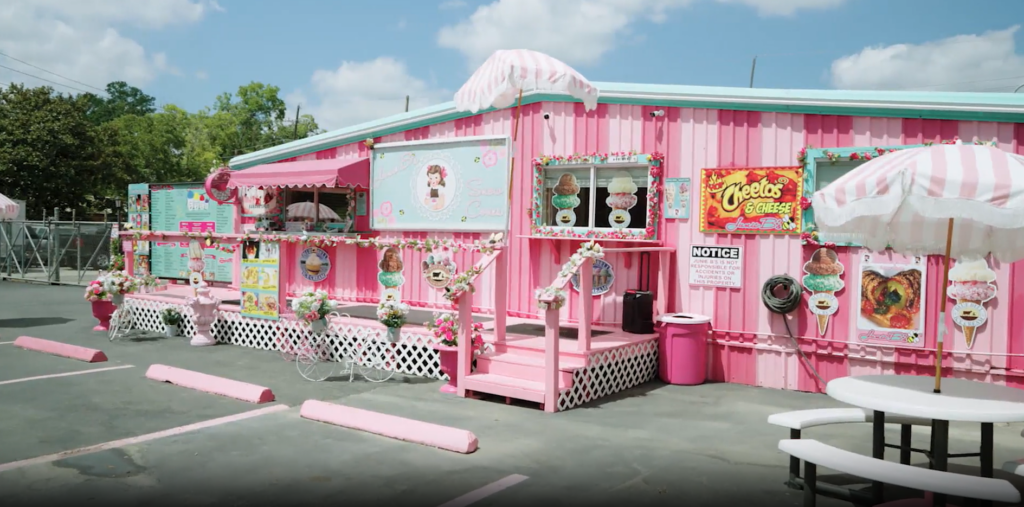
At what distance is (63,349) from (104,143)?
29.1 metres

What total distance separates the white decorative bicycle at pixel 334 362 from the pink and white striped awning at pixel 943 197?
221 inches

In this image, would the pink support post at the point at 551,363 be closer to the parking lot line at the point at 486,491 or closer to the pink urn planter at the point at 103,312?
the parking lot line at the point at 486,491

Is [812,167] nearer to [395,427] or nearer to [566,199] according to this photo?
[566,199]

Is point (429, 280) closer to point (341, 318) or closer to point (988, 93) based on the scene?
point (341, 318)

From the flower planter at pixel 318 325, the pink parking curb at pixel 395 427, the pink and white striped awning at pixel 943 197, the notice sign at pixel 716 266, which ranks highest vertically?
the pink and white striped awning at pixel 943 197

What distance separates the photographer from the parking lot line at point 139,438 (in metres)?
5.34

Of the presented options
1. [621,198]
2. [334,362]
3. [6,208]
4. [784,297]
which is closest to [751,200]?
[784,297]

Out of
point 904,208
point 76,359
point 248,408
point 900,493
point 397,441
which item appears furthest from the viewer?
point 76,359

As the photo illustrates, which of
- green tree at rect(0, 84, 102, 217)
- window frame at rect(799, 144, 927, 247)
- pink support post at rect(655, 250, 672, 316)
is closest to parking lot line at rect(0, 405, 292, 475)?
pink support post at rect(655, 250, 672, 316)

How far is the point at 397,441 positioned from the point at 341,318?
4029 mm

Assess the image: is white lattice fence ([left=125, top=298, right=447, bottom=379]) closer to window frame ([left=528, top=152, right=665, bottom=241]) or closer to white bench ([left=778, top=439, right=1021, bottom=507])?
window frame ([left=528, top=152, right=665, bottom=241])

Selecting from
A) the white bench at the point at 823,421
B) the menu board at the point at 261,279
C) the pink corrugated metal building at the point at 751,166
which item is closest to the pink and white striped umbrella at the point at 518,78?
the pink corrugated metal building at the point at 751,166

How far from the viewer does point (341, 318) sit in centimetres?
977

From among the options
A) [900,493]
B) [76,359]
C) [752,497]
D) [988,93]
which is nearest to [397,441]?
[752,497]
